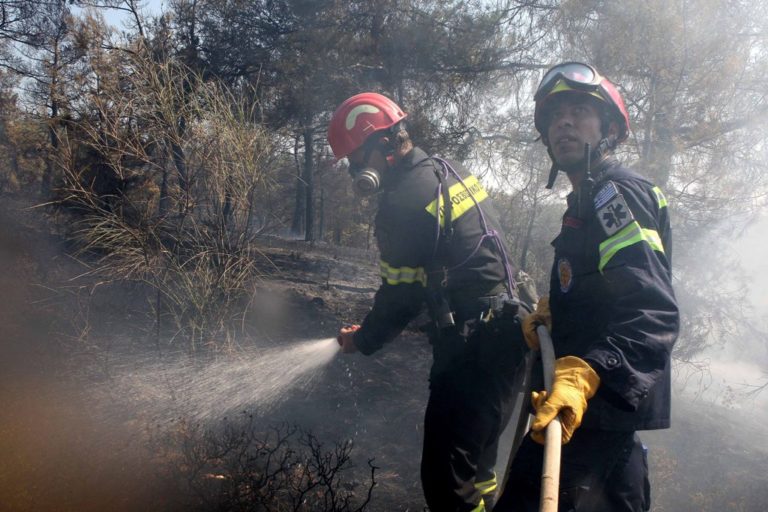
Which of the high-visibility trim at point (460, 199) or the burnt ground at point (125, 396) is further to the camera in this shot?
the burnt ground at point (125, 396)

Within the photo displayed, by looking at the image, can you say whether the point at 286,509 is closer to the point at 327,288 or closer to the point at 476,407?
the point at 476,407

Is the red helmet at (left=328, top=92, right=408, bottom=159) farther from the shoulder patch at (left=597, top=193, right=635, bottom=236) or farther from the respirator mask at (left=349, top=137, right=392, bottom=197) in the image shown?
the shoulder patch at (left=597, top=193, right=635, bottom=236)

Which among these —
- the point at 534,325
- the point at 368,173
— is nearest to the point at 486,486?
the point at 534,325

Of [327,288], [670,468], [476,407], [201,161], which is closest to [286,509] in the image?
[476,407]

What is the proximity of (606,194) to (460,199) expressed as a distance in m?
1.07

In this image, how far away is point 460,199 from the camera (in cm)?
307

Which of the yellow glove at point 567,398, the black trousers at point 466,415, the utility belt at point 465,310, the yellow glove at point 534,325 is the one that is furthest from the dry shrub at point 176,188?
the yellow glove at point 567,398

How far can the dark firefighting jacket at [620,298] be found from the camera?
5.93 ft

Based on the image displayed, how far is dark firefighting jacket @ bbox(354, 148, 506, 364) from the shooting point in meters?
2.96

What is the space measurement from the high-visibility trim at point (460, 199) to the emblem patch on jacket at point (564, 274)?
80cm

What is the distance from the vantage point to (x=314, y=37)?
8.23 metres

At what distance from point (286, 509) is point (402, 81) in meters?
6.48

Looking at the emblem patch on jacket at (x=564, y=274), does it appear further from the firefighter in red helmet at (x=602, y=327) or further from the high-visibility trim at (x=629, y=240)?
the high-visibility trim at (x=629, y=240)

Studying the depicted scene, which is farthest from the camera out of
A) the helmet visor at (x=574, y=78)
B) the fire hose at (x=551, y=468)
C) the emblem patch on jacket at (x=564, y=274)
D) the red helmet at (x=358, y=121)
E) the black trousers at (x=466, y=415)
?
the red helmet at (x=358, y=121)
